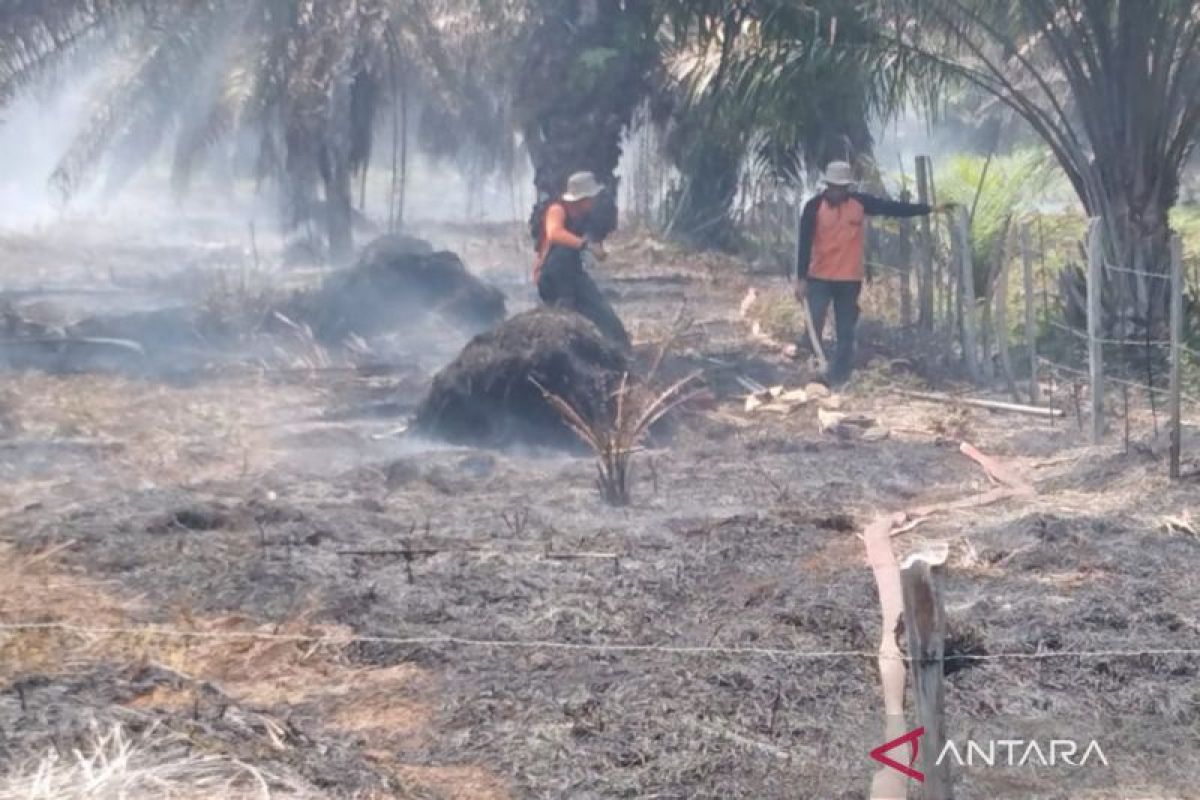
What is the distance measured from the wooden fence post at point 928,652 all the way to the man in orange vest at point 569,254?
26.1 feet

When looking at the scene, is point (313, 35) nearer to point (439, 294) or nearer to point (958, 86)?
point (439, 294)

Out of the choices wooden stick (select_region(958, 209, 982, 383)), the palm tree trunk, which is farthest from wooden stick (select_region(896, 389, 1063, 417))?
the palm tree trunk

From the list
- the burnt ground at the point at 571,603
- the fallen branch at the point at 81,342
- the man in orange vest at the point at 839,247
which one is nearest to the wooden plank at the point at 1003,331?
the burnt ground at the point at 571,603

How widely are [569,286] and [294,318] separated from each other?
4.48 m

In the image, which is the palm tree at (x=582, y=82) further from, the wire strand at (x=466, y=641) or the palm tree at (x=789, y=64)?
the wire strand at (x=466, y=641)

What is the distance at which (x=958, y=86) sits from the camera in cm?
1235

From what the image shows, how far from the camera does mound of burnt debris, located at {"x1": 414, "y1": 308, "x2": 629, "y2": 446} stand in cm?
1025

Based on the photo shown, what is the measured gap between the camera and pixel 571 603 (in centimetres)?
639

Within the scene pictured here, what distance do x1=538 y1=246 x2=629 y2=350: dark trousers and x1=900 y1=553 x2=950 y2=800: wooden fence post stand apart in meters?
7.86

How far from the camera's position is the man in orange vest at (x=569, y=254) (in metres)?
11.7

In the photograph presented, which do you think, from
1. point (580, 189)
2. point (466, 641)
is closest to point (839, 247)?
point (580, 189)

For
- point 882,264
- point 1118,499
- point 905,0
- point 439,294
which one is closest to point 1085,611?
point 1118,499

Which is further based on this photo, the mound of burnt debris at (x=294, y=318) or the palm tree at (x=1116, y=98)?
the mound of burnt debris at (x=294, y=318)

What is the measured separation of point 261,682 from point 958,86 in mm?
8267
